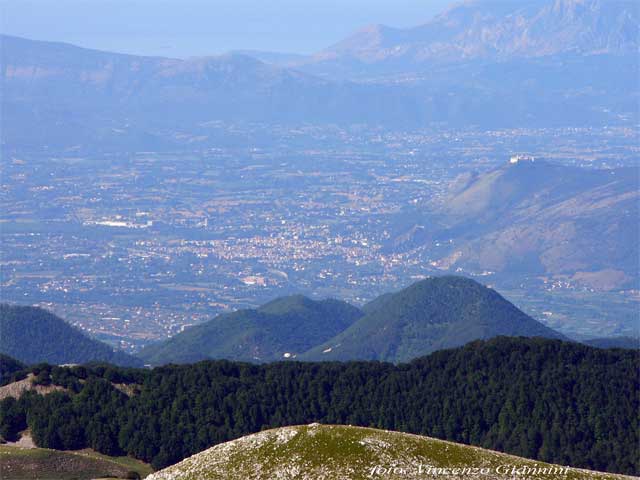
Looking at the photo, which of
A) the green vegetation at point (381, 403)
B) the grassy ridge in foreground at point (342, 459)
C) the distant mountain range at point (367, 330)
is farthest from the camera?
the distant mountain range at point (367, 330)

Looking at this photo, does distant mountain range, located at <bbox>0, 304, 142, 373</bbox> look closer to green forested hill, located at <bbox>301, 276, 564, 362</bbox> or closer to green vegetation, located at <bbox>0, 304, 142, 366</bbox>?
green vegetation, located at <bbox>0, 304, 142, 366</bbox>

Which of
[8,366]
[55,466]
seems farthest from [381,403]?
[8,366]

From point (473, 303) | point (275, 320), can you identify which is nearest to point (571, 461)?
point (473, 303)

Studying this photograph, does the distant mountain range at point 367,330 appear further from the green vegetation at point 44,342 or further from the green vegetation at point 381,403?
the green vegetation at point 381,403

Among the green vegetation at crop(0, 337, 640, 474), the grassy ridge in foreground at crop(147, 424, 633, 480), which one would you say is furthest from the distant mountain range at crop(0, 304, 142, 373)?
the grassy ridge in foreground at crop(147, 424, 633, 480)

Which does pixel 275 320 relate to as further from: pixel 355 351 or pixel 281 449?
pixel 281 449

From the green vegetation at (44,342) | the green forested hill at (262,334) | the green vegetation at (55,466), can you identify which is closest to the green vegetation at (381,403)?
the green vegetation at (55,466)
